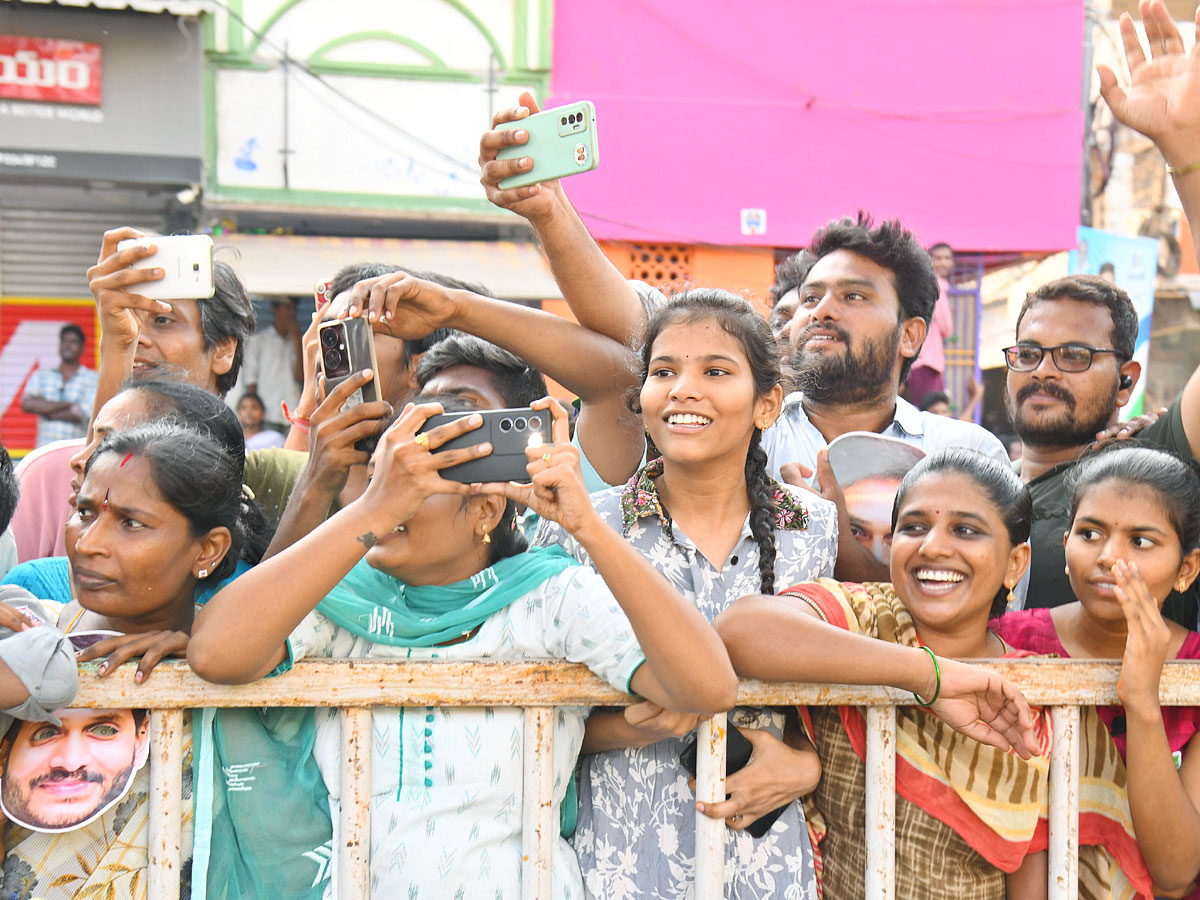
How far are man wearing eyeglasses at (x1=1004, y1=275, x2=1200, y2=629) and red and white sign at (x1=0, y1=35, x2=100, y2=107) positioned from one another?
8.98m

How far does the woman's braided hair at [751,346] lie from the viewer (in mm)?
2336

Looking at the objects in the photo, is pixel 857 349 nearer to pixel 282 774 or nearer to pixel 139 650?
pixel 282 774

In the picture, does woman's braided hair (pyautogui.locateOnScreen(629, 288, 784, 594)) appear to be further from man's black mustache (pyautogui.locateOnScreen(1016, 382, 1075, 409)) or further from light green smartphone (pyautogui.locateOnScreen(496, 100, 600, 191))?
man's black mustache (pyautogui.locateOnScreen(1016, 382, 1075, 409))

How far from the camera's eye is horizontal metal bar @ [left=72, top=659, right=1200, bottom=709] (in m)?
1.90

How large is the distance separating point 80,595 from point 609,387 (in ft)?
4.17

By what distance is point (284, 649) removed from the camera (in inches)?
76.5

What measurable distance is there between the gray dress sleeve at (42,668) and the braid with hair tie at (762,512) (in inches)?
52.4

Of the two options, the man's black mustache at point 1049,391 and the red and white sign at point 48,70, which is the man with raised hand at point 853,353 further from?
the red and white sign at point 48,70

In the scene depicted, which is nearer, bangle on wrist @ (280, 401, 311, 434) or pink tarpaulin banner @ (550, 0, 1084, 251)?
bangle on wrist @ (280, 401, 311, 434)

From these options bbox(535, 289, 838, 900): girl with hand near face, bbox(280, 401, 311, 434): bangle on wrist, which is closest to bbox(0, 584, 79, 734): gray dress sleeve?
bbox(535, 289, 838, 900): girl with hand near face

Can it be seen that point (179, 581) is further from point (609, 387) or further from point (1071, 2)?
point (1071, 2)

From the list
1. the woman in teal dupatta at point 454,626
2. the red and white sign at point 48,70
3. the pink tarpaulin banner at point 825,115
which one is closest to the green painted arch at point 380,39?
the pink tarpaulin banner at point 825,115

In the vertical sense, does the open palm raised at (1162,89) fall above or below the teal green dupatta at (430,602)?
above

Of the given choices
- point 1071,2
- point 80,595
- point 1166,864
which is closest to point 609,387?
point 80,595
